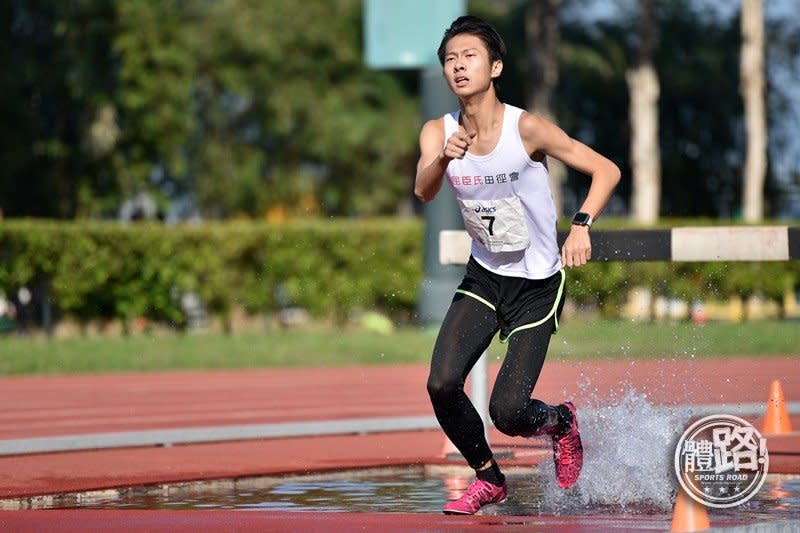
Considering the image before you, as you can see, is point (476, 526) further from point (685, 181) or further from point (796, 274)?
point (685, 181)

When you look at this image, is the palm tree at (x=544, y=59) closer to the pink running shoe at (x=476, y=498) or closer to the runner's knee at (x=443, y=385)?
the pink running shoe at (x=476, y=498)

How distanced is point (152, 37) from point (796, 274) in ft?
45.7

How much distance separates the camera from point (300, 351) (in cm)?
2114

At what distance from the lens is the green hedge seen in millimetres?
26047

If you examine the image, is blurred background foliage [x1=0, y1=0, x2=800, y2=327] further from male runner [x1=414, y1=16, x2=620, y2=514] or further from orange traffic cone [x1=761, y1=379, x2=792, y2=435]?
male runner [x1=414, y1=16, x2=620, y2=514]

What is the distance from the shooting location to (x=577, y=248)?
689cm

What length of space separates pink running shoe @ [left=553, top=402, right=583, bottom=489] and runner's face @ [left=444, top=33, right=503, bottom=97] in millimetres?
1600

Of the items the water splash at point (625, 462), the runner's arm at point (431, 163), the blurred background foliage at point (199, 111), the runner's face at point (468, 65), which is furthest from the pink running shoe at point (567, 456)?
the blurred background foliage at point (199, 111)

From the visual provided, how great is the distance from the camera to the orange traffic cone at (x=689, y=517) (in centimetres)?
591

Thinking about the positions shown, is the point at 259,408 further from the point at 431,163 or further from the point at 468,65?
the point at 468,65

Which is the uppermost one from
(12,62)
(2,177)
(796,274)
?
(12,62)

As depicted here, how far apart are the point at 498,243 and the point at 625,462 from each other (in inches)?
50.1

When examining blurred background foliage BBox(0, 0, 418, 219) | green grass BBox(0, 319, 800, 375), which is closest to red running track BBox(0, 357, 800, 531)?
green grass BBox(0, 319, 800, 375)

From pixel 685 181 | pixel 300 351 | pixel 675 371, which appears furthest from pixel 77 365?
pixel 685 181
